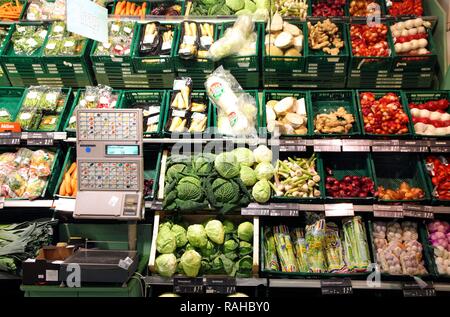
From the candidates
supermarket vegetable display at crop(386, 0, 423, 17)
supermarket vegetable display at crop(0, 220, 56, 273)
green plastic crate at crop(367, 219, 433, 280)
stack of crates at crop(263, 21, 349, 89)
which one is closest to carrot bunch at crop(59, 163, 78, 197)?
supermarket vegetable display at crop(0, 220, 56, 273)

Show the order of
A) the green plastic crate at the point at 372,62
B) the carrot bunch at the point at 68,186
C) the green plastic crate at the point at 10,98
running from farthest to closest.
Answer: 1. the green plastic crate at the point at 10,98
2. the green plastic crate at the point at 372,62
3. the carrot bunch at the point at 68,186

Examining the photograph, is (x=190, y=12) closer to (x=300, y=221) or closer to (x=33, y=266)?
(x=300, y=221)

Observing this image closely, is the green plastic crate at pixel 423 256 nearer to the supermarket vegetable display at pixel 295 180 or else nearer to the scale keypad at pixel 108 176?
the supermarket vegetable display at pixel 295 180

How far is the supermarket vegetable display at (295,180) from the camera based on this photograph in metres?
3.95

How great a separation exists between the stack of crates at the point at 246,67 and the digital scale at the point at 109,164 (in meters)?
1.21

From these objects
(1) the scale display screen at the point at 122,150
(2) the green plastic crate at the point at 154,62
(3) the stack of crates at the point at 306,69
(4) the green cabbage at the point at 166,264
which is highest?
(2) the green plastic crate at the point at 154,62

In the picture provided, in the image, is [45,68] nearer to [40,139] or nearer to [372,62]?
[40,139]

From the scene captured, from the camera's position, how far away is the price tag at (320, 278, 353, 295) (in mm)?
3668

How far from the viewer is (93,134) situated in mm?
3709

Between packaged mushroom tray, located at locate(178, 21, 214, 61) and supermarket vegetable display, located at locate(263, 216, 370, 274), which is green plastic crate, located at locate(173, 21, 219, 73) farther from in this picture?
supermarket vegetable display, located at locate(263, 216, 370, 274)

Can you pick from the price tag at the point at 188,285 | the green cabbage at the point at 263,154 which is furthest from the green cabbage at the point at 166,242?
the green cabbage at the point at 263,154

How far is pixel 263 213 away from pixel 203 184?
536 millimetres

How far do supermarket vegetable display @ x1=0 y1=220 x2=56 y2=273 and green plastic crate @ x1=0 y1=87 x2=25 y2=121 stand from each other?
1.19m

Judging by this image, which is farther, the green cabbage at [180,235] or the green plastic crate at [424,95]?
the green plastic crate at [424,95]
